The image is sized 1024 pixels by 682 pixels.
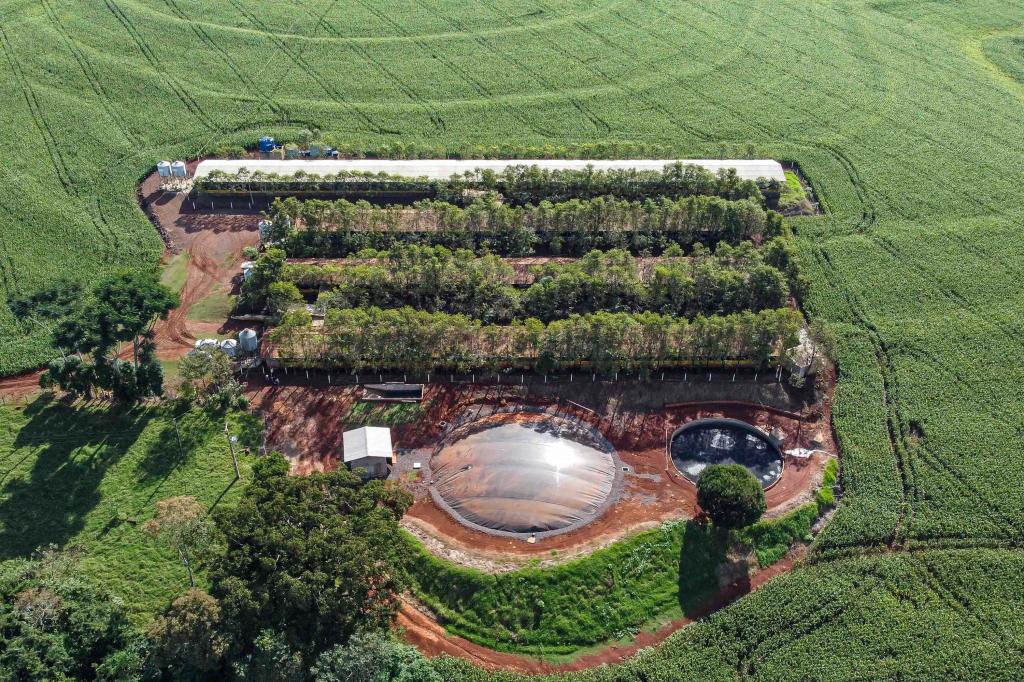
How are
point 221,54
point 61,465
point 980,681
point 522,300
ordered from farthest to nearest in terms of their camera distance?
1. point 221,54
2. point 522,300
3. point 61,465
4. point 980,681

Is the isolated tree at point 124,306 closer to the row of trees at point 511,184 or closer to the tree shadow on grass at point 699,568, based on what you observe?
the row of trees at point 511,184

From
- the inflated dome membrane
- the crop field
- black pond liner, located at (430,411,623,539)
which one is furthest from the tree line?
the inflated dome membrane

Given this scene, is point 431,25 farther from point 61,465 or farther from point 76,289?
point 61,465

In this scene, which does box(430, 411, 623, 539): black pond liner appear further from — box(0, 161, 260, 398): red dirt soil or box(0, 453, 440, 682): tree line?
box(0, 161, 260, 398): red dirt soil

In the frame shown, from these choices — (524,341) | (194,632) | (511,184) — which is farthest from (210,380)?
(511,184)

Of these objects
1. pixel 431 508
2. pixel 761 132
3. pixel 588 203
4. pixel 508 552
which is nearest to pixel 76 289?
pixel 431 508

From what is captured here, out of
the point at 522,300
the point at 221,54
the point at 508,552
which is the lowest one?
A: the point at 508,552

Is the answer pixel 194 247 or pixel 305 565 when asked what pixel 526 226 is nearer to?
pixel 194 247
